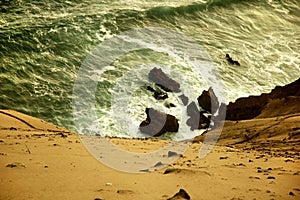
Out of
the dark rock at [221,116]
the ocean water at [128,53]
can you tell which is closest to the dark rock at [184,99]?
the ocean water at [128,53]

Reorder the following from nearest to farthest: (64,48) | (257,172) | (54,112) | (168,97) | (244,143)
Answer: (257,172)
(244,143)
(54,112)
(168,97)
(64,48)

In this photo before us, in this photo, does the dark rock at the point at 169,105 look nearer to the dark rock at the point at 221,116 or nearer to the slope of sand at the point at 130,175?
the dark rock at the point at 221,116

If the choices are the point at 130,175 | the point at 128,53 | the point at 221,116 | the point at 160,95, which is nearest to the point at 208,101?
the point at 221,116

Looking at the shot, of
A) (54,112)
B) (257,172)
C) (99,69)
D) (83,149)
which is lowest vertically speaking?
(54,112)

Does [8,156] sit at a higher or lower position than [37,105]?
higher

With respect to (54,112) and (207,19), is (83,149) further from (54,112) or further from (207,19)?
(207,19)

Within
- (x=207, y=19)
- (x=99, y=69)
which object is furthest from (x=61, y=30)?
(x=207, y=19)

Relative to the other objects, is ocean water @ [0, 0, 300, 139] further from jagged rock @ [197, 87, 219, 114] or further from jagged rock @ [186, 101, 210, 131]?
jagged rock @ [197, 87, 219, 114]
